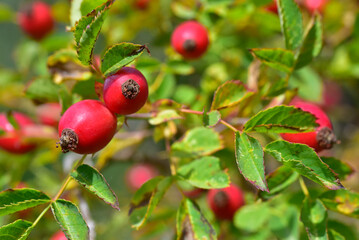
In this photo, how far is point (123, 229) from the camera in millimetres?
2316

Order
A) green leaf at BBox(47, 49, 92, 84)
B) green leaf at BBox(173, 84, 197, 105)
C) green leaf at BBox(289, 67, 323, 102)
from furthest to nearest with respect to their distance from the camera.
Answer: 1. green leaf at BBox(173, 84, 197, 105)
2. green leaf at BBox(289, 67, 323, 102)
3. green leaf at BBox(47, 49, 92, 84)

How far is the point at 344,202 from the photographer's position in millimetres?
1271

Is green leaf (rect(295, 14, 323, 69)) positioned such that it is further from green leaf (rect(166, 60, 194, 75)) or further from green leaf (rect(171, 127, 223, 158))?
green leaf (rect(166, 60, 194, 75))

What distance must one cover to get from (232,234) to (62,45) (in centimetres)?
137

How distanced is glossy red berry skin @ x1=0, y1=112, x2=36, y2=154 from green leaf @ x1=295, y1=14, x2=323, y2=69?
121 cm

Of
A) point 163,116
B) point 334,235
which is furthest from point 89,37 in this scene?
point 334,235

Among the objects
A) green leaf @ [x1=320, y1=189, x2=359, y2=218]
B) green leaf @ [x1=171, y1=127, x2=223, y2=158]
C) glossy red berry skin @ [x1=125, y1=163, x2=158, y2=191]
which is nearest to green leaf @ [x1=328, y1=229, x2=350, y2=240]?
green leaf @ [x1=320, y1=189, x2=359, y2=218]

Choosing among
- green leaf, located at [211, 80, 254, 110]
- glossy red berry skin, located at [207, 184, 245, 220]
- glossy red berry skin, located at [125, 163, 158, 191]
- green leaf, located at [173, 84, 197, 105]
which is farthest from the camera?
glossy red berry skin, located at [125, 163, 158, 191]

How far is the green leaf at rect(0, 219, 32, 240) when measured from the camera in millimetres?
1065

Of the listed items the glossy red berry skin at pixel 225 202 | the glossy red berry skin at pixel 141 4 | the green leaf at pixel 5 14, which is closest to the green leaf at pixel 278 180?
the glossy red berry skin at pixel 225 202

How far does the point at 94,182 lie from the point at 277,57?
71 centimetres

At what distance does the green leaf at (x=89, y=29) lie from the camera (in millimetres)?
990

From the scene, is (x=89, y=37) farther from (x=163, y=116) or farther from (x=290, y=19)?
(x=290, y=19)

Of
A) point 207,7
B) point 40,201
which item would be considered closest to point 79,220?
point 40,201
